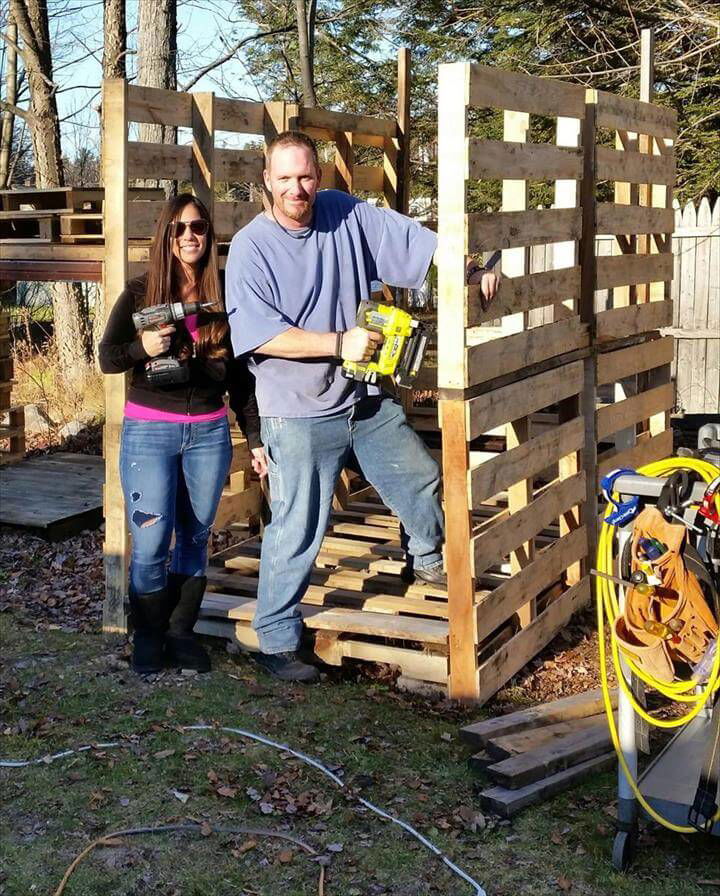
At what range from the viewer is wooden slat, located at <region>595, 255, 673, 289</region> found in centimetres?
629

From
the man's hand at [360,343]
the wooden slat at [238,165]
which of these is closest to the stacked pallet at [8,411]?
the wooden slat at [238,165]

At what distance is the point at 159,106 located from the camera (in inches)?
216

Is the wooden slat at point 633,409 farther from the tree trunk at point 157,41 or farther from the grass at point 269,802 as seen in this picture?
the tree trunk at point 157,41

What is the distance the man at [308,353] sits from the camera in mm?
4816

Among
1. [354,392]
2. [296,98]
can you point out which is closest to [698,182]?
[296,98]

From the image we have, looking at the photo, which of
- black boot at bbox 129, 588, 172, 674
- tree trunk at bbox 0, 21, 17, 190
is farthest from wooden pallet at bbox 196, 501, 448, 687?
tree trunk at bbox 0, 21, 17, 190

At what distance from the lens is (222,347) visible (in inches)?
197

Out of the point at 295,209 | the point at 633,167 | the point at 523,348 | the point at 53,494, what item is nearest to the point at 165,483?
the point at 295,209

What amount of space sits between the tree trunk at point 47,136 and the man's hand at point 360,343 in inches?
359

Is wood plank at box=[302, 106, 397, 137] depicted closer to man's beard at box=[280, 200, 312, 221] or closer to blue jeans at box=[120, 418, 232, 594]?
man's beard at box=[280, 200, 312, 221]

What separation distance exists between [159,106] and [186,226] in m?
0.94

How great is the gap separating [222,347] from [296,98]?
39.2 feet

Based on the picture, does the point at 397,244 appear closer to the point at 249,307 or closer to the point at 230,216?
the point at 249,307

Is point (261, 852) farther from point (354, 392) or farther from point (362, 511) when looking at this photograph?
point (362, 511)
